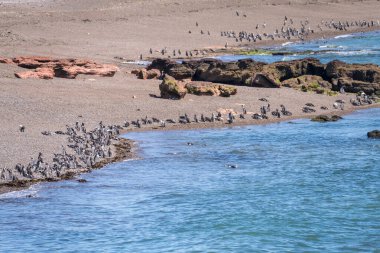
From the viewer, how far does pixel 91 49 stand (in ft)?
186

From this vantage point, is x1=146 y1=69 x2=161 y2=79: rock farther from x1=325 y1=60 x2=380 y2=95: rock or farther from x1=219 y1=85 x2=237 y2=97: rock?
x1=325 y1=60 x2=380 y2=95: rock

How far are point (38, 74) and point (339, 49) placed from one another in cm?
3193

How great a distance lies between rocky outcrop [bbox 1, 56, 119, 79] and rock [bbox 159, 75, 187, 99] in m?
5.60

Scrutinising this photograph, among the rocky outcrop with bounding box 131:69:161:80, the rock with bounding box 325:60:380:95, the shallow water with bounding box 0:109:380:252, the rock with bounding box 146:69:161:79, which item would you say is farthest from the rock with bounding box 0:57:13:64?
the rock with bounding box 325:60:380:95

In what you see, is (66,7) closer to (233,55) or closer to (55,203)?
(233,55)

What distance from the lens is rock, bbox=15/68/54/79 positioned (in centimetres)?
4044

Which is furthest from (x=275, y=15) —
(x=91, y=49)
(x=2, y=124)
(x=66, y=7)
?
(x=2, y=124)

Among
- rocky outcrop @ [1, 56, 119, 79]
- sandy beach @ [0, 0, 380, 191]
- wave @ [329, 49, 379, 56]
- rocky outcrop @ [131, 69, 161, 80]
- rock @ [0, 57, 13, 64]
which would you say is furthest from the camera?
wave @ [329, 49, 379, 56]

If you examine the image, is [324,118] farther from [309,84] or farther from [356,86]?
[356,86]

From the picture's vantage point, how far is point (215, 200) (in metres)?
22.8

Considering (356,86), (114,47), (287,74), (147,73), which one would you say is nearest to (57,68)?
(147,73)

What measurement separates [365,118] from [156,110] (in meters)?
9.37

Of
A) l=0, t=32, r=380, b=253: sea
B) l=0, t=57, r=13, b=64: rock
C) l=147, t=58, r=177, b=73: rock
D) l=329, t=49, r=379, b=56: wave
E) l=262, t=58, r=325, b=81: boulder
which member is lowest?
l=0, t=32, r=380, b=253: sea

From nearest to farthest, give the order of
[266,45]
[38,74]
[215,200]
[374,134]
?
[215,200] → [374,134] → [38,74] → [266,45]
